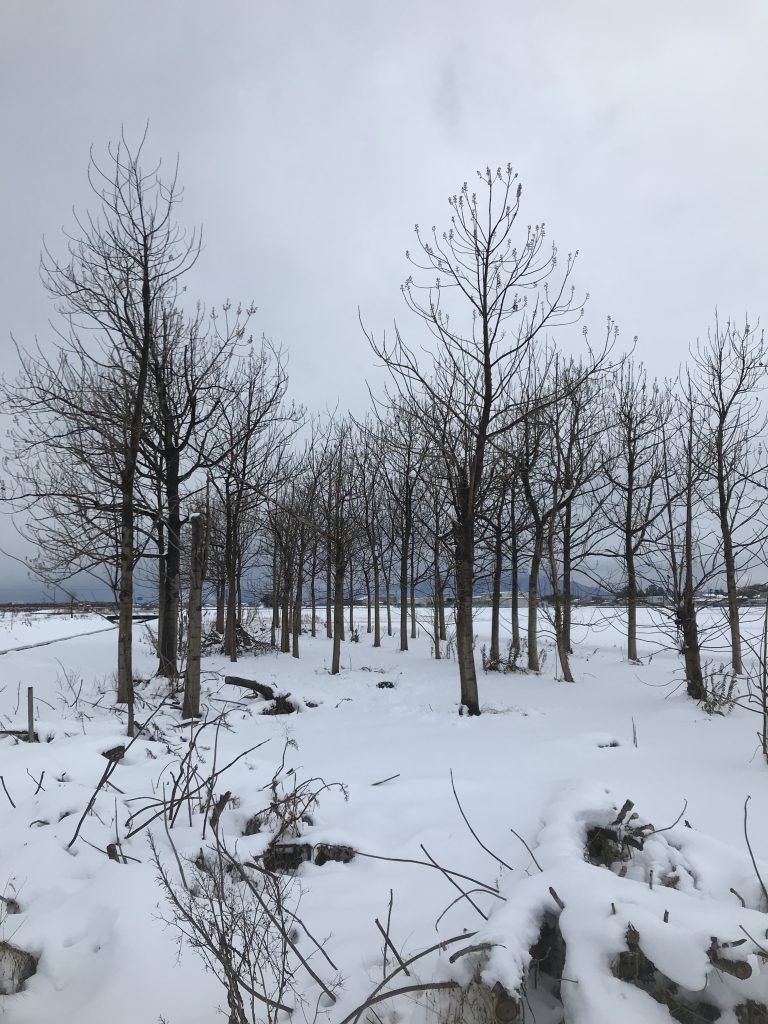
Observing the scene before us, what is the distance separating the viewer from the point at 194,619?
827 centimetres

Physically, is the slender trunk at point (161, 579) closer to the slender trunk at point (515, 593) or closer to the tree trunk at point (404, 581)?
the tree trunk at point (404, 581)

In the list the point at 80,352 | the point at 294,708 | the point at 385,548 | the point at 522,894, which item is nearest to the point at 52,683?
the point at 294,708

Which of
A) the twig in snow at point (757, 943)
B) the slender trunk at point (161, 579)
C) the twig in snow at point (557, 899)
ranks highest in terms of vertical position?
the slender trunk at point (161, 579)

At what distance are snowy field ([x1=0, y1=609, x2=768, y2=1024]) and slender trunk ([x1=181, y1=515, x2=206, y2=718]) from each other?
493 millimetres

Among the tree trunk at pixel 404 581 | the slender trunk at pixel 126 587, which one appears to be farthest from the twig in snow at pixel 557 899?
the tree trunk at pixel 404 581

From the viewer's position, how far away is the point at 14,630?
23.3m

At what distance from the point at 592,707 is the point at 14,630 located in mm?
23366

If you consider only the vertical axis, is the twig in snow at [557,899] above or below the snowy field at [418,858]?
above

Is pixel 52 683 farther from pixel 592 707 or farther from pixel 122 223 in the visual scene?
pixel 592 707

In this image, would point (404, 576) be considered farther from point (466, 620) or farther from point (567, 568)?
point (466, 620)

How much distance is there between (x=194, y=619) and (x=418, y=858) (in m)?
5.42

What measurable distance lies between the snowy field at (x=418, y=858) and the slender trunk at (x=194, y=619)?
1.62ft

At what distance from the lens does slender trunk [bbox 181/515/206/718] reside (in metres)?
8.30

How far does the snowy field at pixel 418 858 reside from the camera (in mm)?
2168
